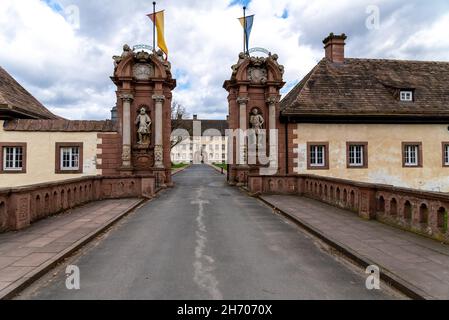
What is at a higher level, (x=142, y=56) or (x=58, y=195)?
(x=142, y=56)

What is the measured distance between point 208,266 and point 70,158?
1567 cm

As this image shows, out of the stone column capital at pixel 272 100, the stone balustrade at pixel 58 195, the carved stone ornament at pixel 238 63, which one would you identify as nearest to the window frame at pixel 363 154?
the stone column capital at pixel 272 100

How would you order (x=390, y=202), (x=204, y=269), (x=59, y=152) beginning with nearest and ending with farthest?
1. (x=204, y=269)
2. (x=390, y=202)
3. (x=59, y=152)

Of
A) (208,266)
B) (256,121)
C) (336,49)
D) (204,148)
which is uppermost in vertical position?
(336,49)

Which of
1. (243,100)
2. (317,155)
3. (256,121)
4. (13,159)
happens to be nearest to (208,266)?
(317,155)

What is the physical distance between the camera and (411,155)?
20.8 meters

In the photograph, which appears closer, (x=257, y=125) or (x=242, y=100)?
(x=257, y=125)

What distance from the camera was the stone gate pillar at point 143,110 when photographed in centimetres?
2081

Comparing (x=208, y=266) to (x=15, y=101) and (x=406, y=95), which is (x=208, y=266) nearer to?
(x=15, y=101)

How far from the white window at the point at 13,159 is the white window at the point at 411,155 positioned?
22529 mm

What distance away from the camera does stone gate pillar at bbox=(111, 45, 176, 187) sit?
20812 mm

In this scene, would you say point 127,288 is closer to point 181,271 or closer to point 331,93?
→ point 181,271

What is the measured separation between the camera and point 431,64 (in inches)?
972
